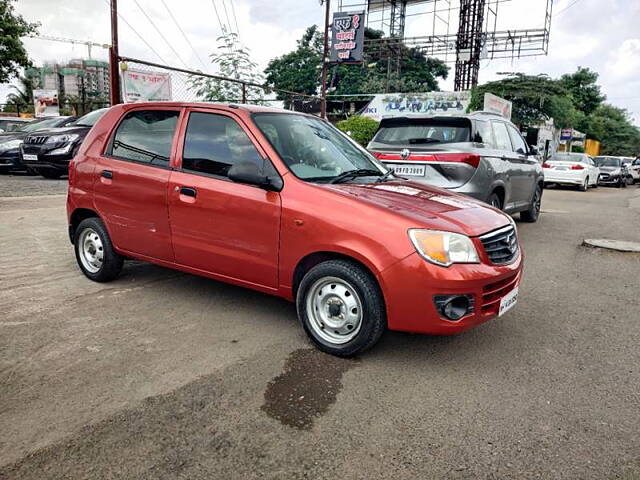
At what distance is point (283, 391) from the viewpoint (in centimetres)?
303

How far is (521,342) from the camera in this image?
154 inches

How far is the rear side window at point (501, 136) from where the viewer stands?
773 cm

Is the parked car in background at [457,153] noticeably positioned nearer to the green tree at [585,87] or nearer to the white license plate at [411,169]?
the white license plate at [411,169]

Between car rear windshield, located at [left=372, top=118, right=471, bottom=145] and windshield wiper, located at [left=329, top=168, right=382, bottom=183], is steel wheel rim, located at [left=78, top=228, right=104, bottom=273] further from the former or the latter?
car rear windshield, located at [left=372, top=118, right=471, bottom=145]

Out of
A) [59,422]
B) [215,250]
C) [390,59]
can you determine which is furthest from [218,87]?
[390,59]

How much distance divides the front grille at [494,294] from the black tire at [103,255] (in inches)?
131

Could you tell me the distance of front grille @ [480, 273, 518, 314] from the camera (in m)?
3.39

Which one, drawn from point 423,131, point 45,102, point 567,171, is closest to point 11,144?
point 423,131

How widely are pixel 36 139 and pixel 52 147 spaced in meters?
0.54

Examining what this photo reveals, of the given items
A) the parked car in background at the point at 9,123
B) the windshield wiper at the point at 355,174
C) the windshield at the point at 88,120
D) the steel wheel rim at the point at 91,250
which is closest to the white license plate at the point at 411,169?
the windshield wiper at the point at 355,174

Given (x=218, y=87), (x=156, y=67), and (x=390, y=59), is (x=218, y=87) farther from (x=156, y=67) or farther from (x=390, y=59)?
(x=390, y=59)

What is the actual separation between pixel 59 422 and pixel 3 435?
0.80 ft

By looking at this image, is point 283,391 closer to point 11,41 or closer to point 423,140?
point 423,140

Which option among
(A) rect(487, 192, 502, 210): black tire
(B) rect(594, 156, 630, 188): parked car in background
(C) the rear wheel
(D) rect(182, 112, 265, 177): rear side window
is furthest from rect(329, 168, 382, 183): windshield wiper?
(B) rect(594, 156, 630, 188): parked car in background
